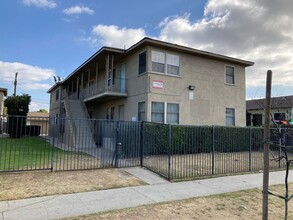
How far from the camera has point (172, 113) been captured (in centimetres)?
1591

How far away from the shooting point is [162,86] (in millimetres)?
15438

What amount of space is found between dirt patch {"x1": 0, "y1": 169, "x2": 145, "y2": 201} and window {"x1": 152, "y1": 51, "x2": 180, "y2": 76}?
25.9ft

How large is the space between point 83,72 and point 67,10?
1076 cm

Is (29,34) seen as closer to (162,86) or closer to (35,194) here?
(162,86)

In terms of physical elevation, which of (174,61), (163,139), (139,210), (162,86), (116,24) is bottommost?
(139,210)

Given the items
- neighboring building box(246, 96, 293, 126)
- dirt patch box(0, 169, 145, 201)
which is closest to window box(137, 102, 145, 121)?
dirt patch box(0, 169, 145, 201)

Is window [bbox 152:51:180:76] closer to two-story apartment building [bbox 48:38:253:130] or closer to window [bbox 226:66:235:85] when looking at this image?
two-story apartment building [bbox 48:38:253:130]

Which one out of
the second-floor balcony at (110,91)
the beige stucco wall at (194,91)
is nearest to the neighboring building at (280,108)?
the beige stucco wall at (194,91)

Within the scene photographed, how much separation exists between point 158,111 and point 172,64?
10.8 ft

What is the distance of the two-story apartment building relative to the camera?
50.2ft

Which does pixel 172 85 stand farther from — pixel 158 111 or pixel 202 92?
pixel 202 92

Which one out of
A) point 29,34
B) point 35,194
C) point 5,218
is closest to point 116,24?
point 29,34

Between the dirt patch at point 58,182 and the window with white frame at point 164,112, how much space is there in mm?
6219

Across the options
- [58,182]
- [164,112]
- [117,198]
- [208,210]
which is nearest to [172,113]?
[164,112]
